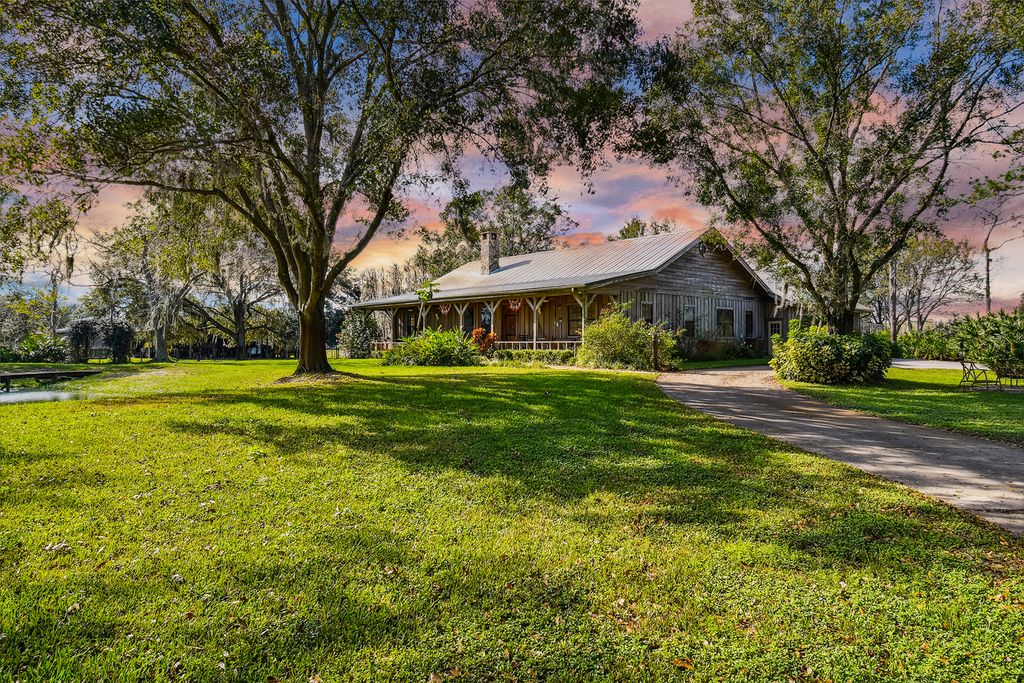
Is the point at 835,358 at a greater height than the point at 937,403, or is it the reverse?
the point at 835,358

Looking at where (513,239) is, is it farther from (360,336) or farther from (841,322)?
(841,322)

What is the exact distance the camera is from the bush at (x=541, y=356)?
21.4m

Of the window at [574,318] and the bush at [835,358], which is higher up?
the window at [574,318]

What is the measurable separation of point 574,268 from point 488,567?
74.8 feet

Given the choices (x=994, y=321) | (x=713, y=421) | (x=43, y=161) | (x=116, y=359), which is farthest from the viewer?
(x=116, y=359)

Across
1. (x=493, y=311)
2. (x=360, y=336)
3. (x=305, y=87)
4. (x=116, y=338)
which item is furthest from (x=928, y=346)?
(x=116, y=338)

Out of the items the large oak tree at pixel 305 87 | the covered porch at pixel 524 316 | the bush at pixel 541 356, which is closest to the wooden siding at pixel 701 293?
the covered porch at pixel 524 316

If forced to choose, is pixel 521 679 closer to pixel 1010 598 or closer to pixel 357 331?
pixel 1010 598

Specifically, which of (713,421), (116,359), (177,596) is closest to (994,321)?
(713,421)

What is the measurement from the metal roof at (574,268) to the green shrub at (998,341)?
10.2 m

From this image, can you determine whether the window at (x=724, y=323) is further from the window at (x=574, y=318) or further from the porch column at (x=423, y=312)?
the porch column at (x=423, y=312)

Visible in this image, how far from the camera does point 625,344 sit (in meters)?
18.0

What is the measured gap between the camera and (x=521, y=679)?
98.7 inches

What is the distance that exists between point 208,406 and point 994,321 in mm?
19760
